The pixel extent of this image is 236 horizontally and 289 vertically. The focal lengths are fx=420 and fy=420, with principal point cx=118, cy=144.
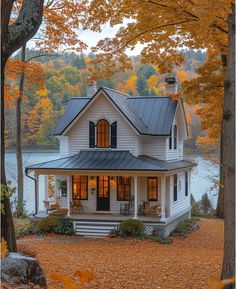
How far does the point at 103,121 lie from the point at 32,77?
4.30 meters

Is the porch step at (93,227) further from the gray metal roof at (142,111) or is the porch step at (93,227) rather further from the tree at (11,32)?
the tree at (11,32)

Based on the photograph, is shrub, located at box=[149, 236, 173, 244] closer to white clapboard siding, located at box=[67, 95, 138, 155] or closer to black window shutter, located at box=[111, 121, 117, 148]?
white clapboard siding, located at box=[67, 95, 138, 155]

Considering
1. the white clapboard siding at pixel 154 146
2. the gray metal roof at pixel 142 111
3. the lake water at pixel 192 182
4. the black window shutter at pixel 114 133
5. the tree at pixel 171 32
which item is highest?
the tree at pixel 171 32

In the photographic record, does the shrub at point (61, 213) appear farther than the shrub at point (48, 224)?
Yes

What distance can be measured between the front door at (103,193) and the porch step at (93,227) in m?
1.90

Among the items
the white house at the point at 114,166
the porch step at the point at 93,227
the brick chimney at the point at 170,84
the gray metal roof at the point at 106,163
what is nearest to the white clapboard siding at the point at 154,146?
the white house at the point at 114,166

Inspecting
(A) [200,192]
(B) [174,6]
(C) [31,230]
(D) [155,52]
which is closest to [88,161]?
(C) [31,230]

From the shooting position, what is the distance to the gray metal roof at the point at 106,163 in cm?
1888

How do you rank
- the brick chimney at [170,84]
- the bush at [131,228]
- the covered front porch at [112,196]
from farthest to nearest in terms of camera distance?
the brick chimney at [170,84] < the covered front porch at [112,196] < the bush at [131,228]

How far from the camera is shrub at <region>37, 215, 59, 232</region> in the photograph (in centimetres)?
1906

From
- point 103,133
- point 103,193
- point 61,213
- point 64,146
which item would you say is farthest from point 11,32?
point 64,146

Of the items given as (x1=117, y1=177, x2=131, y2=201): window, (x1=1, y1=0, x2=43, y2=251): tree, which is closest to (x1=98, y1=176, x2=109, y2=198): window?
(x1=117, y1=177, x2=131, y2=201): window

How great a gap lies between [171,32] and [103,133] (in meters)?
9.85

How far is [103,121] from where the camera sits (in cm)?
2106
